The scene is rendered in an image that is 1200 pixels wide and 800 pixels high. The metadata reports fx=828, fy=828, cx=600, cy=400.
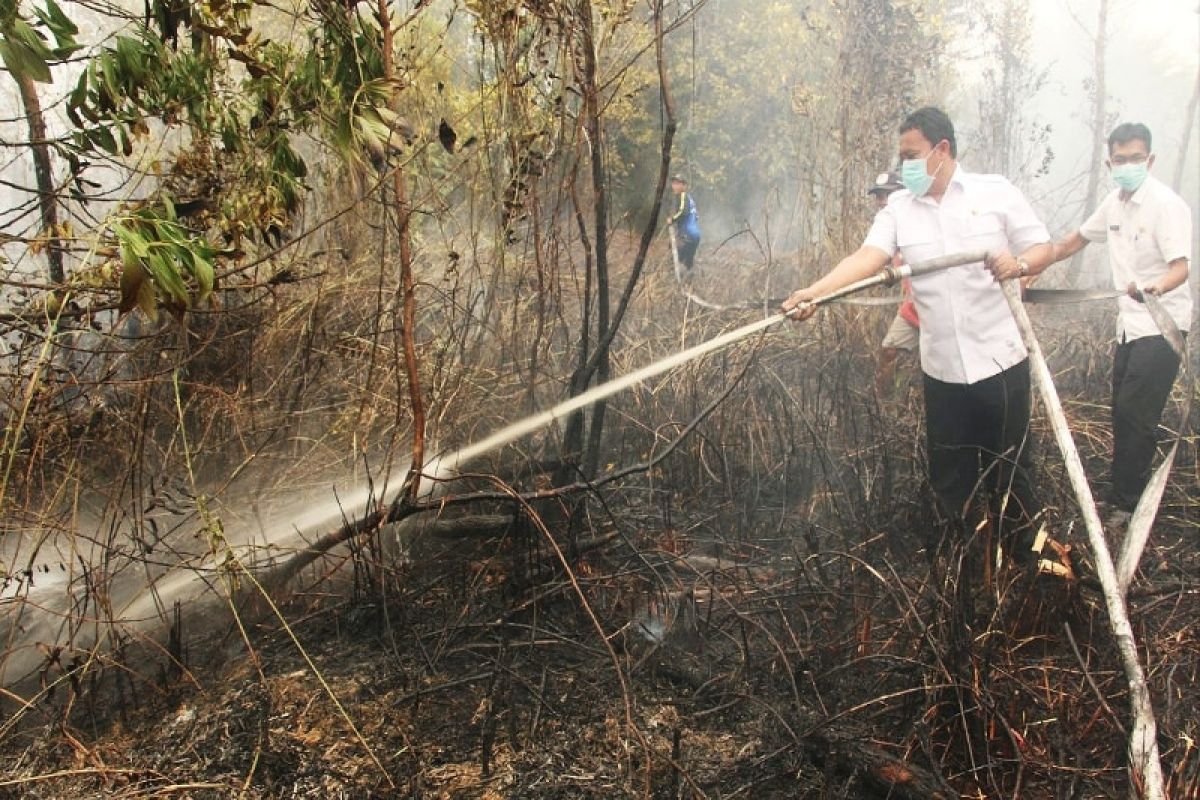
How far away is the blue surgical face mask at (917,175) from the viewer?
3.52 m

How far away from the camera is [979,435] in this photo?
3611mm

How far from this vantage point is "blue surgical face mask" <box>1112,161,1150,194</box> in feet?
13.8

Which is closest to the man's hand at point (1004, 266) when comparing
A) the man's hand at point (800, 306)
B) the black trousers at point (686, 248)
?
the man's hand at point (800, 306)

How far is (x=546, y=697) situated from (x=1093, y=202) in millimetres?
21652

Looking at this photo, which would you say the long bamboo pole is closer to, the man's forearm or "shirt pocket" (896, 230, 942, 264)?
the man's forearm

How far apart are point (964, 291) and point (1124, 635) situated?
5.16ft

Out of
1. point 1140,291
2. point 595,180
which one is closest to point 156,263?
point 595,180

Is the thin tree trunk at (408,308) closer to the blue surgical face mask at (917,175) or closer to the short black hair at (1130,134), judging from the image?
the blue surgical face mask at (917,175)

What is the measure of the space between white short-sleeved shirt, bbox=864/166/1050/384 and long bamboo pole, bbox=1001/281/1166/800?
0.94 feet

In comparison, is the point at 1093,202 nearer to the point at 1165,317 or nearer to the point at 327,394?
the point at 1165,317

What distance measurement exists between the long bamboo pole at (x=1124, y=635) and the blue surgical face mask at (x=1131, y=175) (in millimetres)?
1668

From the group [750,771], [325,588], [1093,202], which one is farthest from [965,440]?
[1093,202]

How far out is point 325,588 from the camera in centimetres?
339

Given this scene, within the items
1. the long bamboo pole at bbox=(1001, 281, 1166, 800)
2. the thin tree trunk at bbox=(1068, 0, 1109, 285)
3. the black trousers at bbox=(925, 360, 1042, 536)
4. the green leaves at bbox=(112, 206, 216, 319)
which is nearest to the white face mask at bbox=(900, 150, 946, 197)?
the long bamboo pole at bbox=(1001, 281, 1166, 800)
